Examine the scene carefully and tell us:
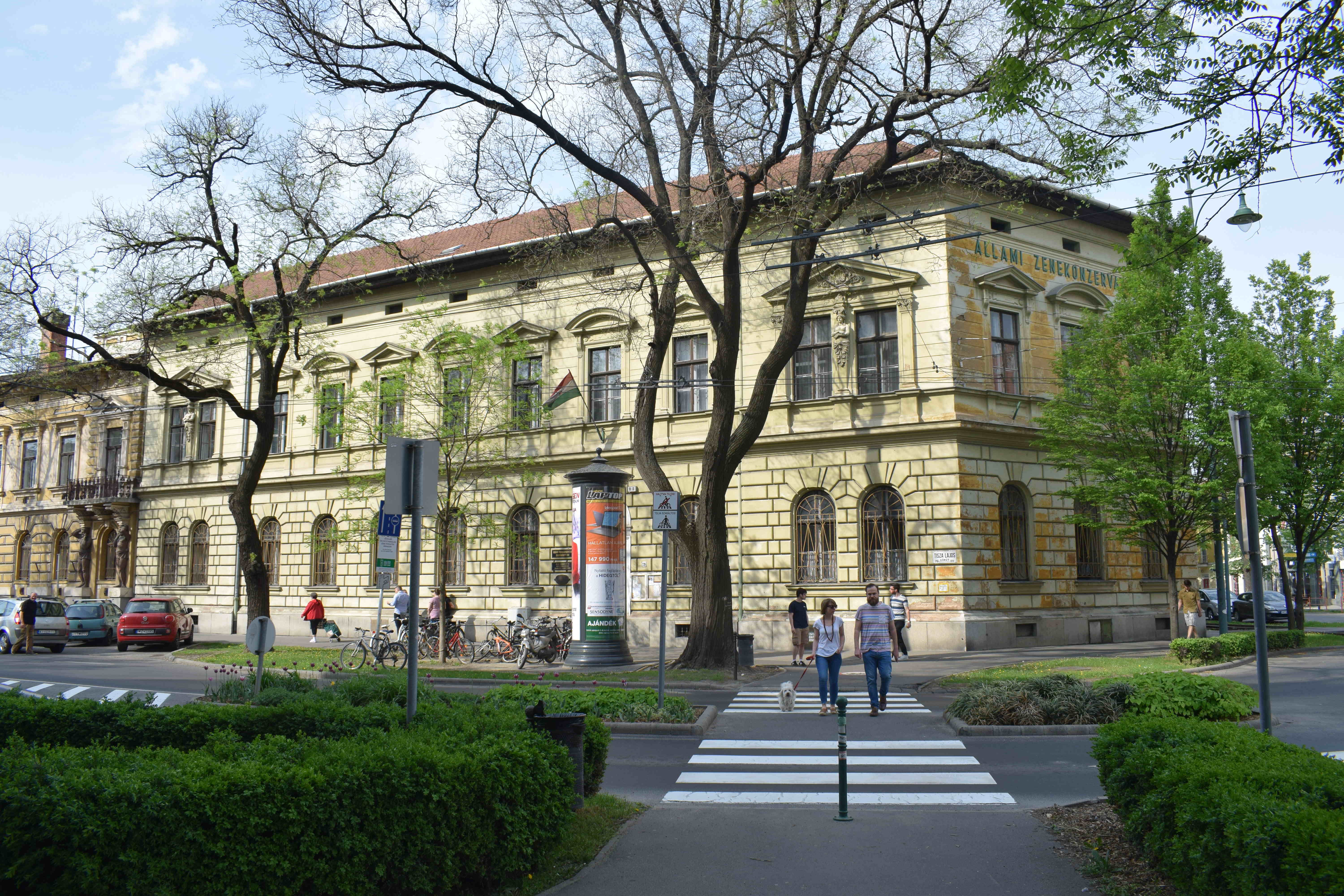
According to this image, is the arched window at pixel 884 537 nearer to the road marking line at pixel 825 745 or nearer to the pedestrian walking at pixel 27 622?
the road marking line at pixel 825 745

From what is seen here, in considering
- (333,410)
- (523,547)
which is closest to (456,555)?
(523,547)

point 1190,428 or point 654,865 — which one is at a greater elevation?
point 1190,428

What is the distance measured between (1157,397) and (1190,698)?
39.8 feet

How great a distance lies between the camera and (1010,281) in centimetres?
2714

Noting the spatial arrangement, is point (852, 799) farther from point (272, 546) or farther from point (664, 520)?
point (272, 546)

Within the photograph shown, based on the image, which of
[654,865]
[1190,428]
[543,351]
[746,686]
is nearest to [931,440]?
[1190,428]

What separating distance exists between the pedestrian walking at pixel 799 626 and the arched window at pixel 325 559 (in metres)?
19.3

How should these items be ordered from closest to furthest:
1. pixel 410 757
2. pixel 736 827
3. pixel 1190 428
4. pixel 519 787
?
pixel 410 757 < pixel 519 787 < pixel 736 827 < pixel 1190 428

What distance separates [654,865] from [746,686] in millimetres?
12264

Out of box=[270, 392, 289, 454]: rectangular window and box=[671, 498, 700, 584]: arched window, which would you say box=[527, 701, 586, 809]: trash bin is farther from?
box=[270, 392, 289, 454]: rectangular window

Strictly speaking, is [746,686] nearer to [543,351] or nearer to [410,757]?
[410,757]

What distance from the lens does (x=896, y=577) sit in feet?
84.6

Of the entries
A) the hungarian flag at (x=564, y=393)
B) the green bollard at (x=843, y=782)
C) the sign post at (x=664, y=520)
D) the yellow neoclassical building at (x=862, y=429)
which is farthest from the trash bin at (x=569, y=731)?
the hungarian flag at (x=564, y=393)

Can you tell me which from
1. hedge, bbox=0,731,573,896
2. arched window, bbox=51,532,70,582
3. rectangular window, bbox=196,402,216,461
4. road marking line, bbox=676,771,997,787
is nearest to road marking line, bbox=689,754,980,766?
road marking line, bbox=676,771,997,787
